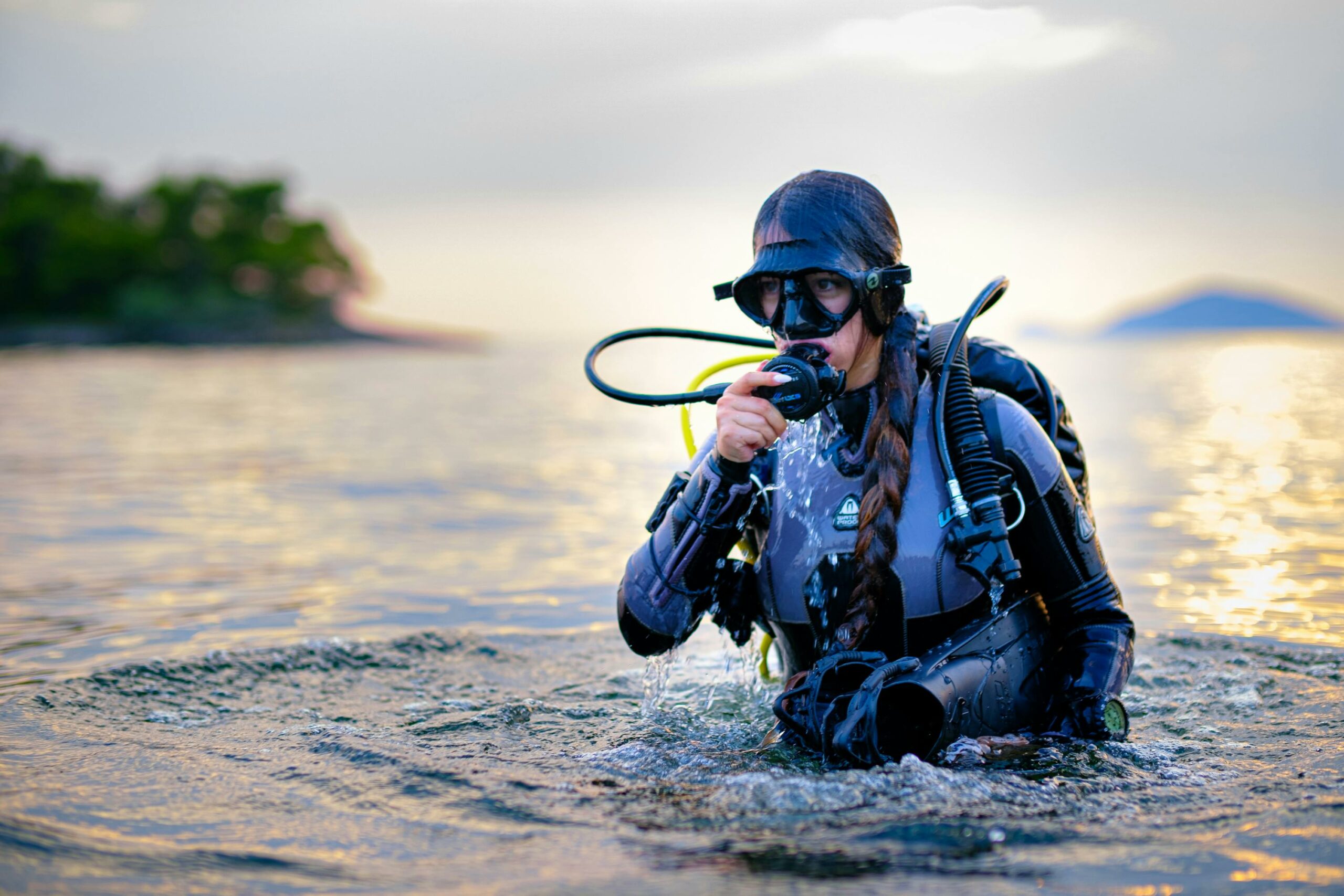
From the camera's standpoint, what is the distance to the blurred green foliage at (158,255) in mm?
79312

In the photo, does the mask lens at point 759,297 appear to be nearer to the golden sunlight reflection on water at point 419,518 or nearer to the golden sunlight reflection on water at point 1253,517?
the golden sunlight reflection on water at point 419,518

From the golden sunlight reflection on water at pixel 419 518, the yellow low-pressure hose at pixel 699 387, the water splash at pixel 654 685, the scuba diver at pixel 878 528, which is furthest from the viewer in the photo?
the golden sunlight reflection on water at pixel 419 518

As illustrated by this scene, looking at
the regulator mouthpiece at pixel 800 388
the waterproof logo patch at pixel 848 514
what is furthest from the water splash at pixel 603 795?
the regulator mouthpiece at pixel 800 388

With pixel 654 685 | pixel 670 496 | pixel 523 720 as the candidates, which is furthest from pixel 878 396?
pixel 523 720

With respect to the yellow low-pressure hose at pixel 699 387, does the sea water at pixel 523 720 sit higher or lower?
lower

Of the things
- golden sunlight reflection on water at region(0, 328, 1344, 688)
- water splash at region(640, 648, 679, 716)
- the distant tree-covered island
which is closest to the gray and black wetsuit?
water splash at region(640, 648, 679, 716)

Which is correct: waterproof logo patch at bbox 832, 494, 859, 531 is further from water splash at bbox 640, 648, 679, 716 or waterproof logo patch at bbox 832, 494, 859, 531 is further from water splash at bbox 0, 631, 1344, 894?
water splash at bbox 640, 648, 679, 716

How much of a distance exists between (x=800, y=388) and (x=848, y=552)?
0.51 m

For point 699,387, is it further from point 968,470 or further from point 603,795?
point 603,795

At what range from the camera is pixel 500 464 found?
12289 millimetres

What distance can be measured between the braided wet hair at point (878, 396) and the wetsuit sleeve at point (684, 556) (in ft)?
1.12

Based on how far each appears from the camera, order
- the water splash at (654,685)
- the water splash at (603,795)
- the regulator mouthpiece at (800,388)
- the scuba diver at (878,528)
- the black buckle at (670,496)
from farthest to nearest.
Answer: the water splash at (654,685) < the black buckle at (670,496) < the scuba diver at (878,528) < the regulator mouthpiece at (800,388) < the water splash at (603,795)

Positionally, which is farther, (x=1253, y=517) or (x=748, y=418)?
(x=1253, y=517)

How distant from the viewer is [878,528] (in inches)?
118
